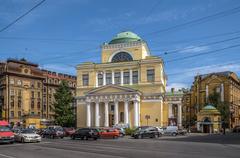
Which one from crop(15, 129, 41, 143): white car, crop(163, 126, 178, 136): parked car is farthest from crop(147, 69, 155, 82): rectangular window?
crop(15, 129, 41, 143): white car

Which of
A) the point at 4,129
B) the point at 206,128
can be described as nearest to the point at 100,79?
the point at 206,128

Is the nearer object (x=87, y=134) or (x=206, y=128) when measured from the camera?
(x=87, y=134)

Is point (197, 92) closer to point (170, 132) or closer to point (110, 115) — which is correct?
point (110, 115)

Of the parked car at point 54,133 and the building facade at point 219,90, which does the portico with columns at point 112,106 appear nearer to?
the parked car at point 54,133

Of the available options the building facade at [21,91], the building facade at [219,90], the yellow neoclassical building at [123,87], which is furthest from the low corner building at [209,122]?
the building facade at [21,91]

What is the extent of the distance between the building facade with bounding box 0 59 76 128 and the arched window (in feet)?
81.0

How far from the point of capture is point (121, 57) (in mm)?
87500

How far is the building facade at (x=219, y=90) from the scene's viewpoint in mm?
117188

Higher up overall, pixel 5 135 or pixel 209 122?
pixel 5 135

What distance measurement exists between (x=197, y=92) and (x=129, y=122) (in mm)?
53420

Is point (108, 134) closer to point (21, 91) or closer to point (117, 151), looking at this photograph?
point (117, 151)

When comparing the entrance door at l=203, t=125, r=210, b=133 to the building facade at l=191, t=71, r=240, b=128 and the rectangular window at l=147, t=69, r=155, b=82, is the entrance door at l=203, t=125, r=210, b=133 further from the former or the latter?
the building facade at l=191, t=71, r=240, b=128

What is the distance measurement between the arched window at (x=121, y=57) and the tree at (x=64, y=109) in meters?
13.2

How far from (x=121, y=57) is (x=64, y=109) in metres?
17.5
